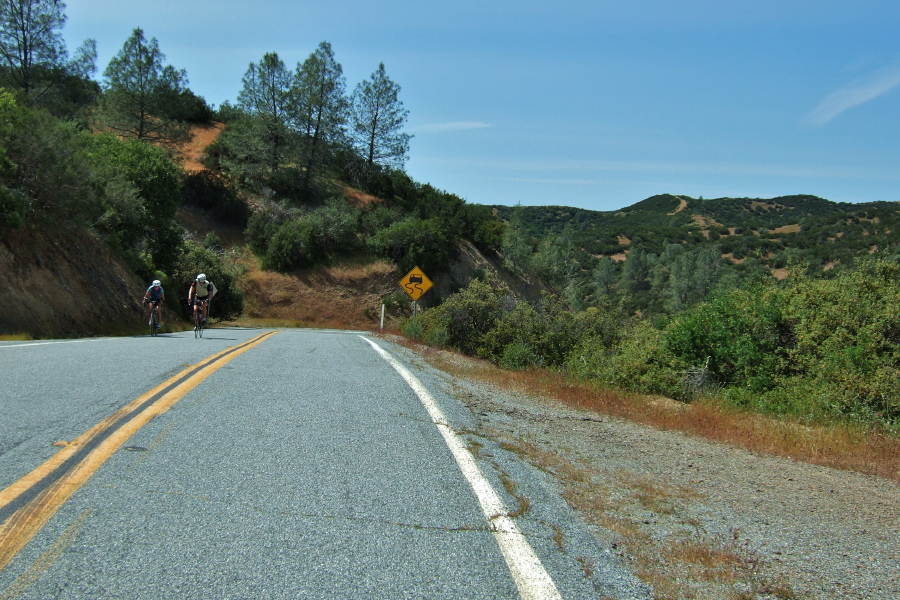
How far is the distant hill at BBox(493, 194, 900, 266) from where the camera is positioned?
208 ft

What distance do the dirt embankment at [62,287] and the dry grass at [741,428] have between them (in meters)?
14.4

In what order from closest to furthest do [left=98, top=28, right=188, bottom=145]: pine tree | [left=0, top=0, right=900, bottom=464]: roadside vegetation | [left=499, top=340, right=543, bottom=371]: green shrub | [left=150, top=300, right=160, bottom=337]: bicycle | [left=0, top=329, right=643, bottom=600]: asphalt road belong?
[left=0, top=329, right=643, bottom=600]: asphalt road → [left=0, top=0, right=900, bottom=464]: roadside vegetation → [left=499, top=340, right=543, bottom=371]: green shrub → [left=150, top=300, right=160, bottom=337]: bicycle → [left=98, top=28, right=188, bottom=145]: pine tree

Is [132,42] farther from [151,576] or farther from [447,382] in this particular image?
[151,576]

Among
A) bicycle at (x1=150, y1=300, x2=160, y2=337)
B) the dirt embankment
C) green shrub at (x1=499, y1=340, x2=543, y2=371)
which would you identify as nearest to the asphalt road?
green shrub at (x1=499, y1=340, x2=543, y2=371)

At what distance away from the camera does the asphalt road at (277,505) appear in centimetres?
308

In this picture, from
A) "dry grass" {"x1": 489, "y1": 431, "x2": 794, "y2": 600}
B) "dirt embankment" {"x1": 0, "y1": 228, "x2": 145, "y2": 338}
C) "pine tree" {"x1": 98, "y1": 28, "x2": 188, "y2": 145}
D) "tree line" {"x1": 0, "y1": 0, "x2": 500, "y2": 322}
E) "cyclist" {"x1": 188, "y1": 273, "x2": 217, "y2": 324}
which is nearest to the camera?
"dry grass" {"x1": 489, "y1": 431, "x2": 794, "y2": 600}

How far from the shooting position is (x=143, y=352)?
38.1ft

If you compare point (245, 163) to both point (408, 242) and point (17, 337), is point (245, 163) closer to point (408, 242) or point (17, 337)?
point (408, 242)

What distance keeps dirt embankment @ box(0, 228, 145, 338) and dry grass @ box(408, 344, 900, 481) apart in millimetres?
14380

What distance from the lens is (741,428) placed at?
325 inches

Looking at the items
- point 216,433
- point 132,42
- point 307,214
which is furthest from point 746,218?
point 216,433

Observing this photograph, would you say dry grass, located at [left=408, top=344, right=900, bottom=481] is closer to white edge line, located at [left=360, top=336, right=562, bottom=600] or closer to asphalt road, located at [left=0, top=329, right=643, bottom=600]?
asphalt road, located at [left=0, top=329, right=643, bottom=600]

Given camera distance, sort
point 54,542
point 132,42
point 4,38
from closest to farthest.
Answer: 1. point 54,542
2. point 4,38
3. point 132,42

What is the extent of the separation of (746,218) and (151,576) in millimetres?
137656
